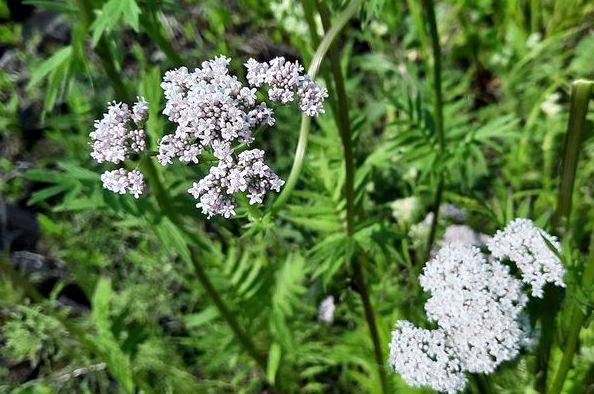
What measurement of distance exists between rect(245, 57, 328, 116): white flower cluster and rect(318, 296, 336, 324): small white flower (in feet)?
5.30

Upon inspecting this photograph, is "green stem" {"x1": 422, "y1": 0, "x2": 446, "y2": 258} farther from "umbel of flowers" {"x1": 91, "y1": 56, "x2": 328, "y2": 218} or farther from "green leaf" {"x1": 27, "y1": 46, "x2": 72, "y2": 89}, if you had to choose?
"green leaf" {"x1": 27, "y1": 46, "x2": 72, "y2": 89}

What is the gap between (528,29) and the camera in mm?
3980

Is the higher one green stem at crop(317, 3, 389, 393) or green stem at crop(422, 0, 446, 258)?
green stem at crop(422, 0, 446, 258)

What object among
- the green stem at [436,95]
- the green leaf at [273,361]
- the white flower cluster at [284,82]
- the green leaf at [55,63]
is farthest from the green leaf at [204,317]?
the white flower cluster at [284,82]

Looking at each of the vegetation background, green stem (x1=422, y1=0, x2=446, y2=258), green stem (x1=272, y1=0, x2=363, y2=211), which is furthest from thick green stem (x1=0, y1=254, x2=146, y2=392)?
green stem (x1=422, y1=0, x2=446, y2=258)

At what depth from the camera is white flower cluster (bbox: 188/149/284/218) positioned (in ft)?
4.85

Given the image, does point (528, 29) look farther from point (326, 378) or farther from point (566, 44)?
point (326, 378)

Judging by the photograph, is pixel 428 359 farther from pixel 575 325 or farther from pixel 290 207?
pixel 290 207

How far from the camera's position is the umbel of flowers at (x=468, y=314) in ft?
5.48

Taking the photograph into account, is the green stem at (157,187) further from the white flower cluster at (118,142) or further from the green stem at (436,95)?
the green stem at (436,95)

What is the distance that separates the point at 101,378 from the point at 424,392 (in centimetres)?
120

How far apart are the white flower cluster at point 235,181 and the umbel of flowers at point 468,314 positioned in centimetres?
49

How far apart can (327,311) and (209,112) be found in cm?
176

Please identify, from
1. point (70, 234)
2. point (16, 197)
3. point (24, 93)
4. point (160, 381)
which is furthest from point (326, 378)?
point (24, 93)
